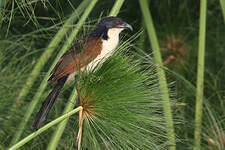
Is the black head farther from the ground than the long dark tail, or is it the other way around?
the black head

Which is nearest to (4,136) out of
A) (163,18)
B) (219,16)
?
(163,18)

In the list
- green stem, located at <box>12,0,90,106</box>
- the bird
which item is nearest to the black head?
the bird

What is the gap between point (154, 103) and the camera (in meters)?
1.63

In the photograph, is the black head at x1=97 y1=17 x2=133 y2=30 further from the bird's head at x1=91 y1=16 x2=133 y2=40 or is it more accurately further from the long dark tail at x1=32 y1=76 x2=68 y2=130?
the long dark tail at x1=32 y1=76 x2=68 y2=130

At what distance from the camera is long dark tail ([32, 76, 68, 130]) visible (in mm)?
1822

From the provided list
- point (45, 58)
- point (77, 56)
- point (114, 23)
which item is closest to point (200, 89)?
point (114, 23)

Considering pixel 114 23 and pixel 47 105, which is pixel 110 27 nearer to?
pixel 114 23

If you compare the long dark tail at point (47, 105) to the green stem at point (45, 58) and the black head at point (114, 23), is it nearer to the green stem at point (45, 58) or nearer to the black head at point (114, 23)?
the black head at point (114, 23)

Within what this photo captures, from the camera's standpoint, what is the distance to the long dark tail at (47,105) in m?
1.82

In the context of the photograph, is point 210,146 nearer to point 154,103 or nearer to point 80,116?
point 154,103

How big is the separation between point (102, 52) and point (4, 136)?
1.01 m

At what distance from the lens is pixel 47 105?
189 centimetres

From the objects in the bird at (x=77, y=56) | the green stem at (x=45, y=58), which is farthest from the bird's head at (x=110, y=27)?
the green stem at (x=45, y=58)

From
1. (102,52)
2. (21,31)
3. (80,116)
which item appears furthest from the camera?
(21,31)
